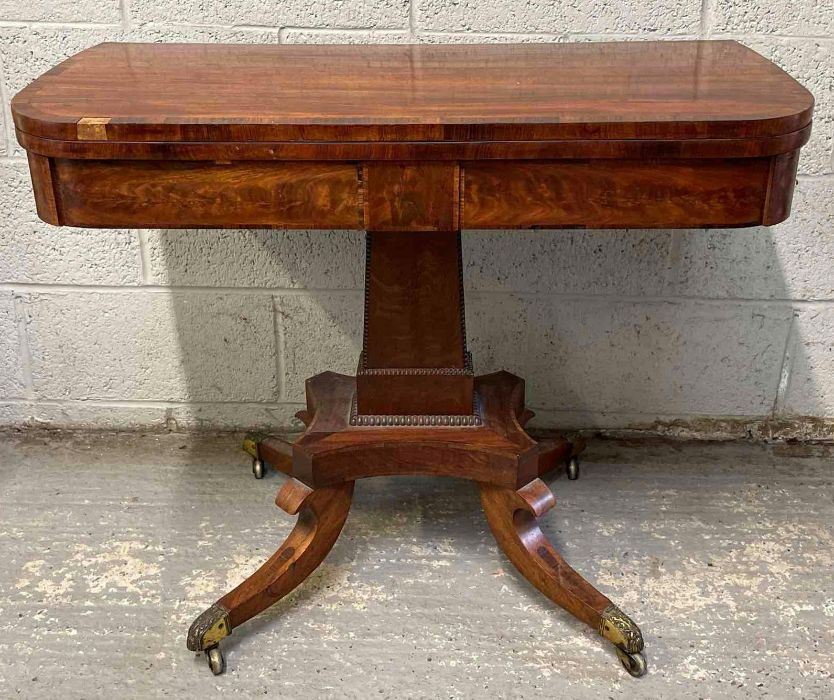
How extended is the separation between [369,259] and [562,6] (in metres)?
0.69

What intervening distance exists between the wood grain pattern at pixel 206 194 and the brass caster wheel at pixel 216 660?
0.68 meters

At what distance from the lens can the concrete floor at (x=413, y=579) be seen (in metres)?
1.48

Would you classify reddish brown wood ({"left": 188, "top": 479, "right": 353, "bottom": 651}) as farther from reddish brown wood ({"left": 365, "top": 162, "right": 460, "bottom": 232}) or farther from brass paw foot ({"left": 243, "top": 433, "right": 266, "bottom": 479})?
reddish brown wood ({"left": 365, "top": 162, "right": 460, "bottom": 232})

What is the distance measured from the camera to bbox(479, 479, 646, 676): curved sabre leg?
4.85 ft

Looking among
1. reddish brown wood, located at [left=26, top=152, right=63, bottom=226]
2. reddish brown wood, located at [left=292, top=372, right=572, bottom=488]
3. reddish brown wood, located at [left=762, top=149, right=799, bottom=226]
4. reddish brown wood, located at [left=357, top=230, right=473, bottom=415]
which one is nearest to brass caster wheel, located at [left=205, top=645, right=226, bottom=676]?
reddish brown wood, located at [left=292, top=372, right=572, bottom=488]

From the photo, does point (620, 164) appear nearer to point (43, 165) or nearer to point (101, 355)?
point (43, 165)

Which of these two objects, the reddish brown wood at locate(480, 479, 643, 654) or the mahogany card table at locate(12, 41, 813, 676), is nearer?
the mahogany card table at locate(12, 41, 813, 676)

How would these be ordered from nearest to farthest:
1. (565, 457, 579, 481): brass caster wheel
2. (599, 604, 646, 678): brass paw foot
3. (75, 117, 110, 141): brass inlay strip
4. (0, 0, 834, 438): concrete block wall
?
1. (75, 117, 110, 141): brass inlay strip
2. (599, 604, 646, 678): brass paw foot
3. (0, 0, 834, 438): concrete block wall
4. (565, 457, 579, 481): brass caster wheel

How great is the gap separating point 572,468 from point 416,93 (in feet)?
3.08

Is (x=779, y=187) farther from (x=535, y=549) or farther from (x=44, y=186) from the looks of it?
(x=44, y=186)

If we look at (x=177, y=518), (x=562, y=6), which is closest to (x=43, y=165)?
(x=177, y=518)

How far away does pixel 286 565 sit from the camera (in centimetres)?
158

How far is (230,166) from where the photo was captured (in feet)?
3.96

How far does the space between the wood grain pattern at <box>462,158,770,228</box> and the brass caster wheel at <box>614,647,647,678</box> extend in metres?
0.67
